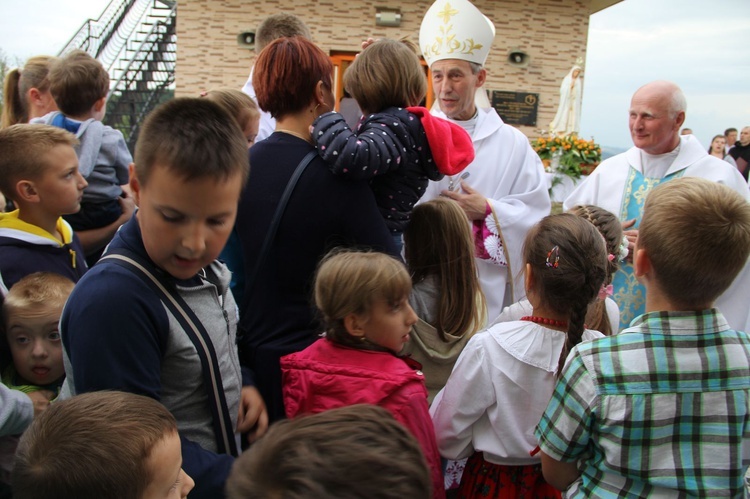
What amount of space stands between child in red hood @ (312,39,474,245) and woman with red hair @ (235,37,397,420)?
88 millimetres

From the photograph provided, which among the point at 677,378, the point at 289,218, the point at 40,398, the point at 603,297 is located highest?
the point at 289,218

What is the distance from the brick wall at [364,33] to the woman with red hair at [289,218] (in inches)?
532

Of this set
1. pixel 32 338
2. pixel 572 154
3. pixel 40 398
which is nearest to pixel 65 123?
pixel 32 338

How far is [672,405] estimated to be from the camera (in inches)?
59.2

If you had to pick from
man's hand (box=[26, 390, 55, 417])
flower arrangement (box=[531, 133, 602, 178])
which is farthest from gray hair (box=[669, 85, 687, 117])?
flower arrangement (box=[531, 133, 602, 178])

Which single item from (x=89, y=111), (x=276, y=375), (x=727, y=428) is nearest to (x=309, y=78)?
(x=276, y=375)

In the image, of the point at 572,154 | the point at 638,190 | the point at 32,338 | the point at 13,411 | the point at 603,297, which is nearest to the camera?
the point at 13,411

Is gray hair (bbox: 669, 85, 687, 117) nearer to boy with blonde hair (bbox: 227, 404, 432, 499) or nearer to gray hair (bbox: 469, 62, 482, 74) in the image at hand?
gray hair (bbox: 469, 62, 482, 74)

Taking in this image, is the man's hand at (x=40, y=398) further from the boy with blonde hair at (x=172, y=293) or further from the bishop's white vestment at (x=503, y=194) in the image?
the bishop's white vestment at (x=503, y=194)

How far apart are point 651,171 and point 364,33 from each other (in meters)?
12.3

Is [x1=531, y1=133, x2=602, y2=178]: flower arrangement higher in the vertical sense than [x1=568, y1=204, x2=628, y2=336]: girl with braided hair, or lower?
lower

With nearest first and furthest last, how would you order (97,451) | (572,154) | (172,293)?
1. (97,451)
2. (172,293)
3. (572,154)

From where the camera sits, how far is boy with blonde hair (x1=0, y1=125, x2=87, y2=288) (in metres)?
2.41

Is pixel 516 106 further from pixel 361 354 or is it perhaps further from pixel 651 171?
pixel 361 354
